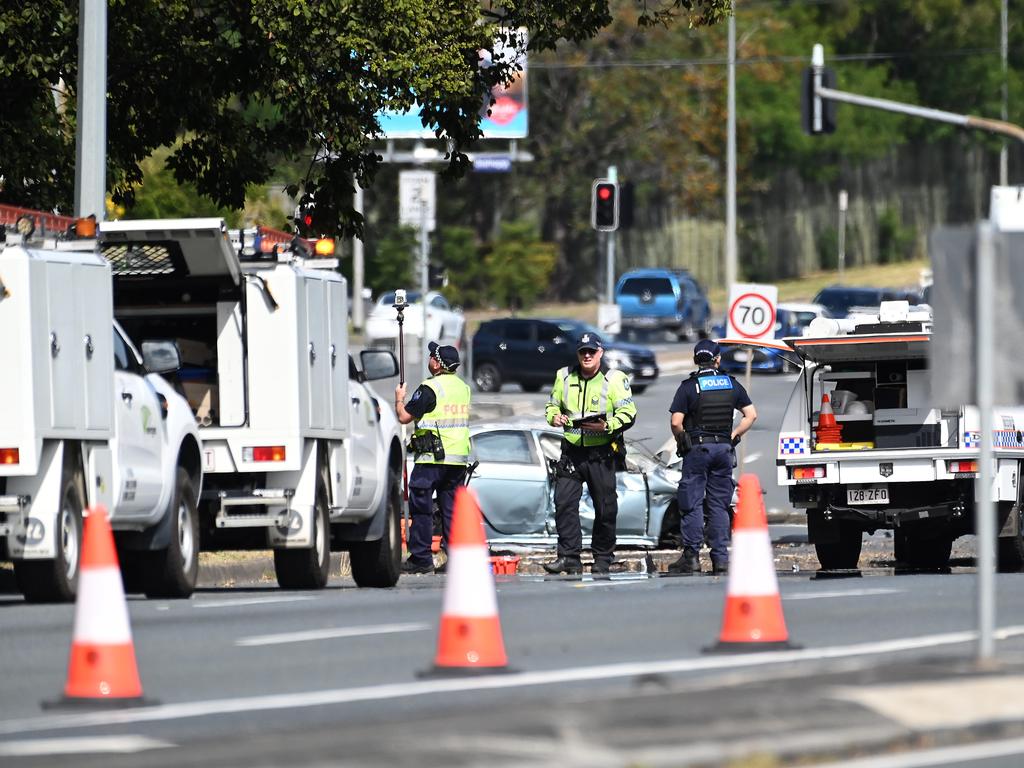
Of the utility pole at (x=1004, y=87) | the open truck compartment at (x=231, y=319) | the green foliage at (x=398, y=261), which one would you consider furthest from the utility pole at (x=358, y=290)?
the open truck compartment at (x=231, y=319)

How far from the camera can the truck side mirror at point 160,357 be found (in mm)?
15164

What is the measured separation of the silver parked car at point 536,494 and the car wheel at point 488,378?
81.3 ft

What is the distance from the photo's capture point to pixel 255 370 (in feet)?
53.2

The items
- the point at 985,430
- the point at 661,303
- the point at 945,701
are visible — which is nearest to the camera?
the point at 945,701

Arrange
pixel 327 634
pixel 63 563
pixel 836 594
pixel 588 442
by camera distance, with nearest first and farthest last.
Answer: pixel 327 634, pixel 63 563, pixel 836 594, pixel 588 442

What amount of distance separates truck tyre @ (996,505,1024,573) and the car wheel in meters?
28.7

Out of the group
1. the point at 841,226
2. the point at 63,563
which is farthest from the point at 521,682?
the point at 841,226

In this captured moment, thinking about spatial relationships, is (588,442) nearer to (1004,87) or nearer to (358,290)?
(358,290)

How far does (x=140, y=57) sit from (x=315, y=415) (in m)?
5.84

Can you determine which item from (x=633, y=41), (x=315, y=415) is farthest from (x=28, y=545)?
(x=633, y=41)

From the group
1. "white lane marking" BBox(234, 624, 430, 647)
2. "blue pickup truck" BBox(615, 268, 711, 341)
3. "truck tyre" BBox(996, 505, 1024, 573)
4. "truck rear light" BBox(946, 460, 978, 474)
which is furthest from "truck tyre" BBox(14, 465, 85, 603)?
"blue pickup truck" BBox(615, 268, 711, 341)

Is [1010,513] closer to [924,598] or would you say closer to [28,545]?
[924,598]

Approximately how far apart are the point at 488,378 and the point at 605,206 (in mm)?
6824

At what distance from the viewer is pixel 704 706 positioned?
866 centimetres
